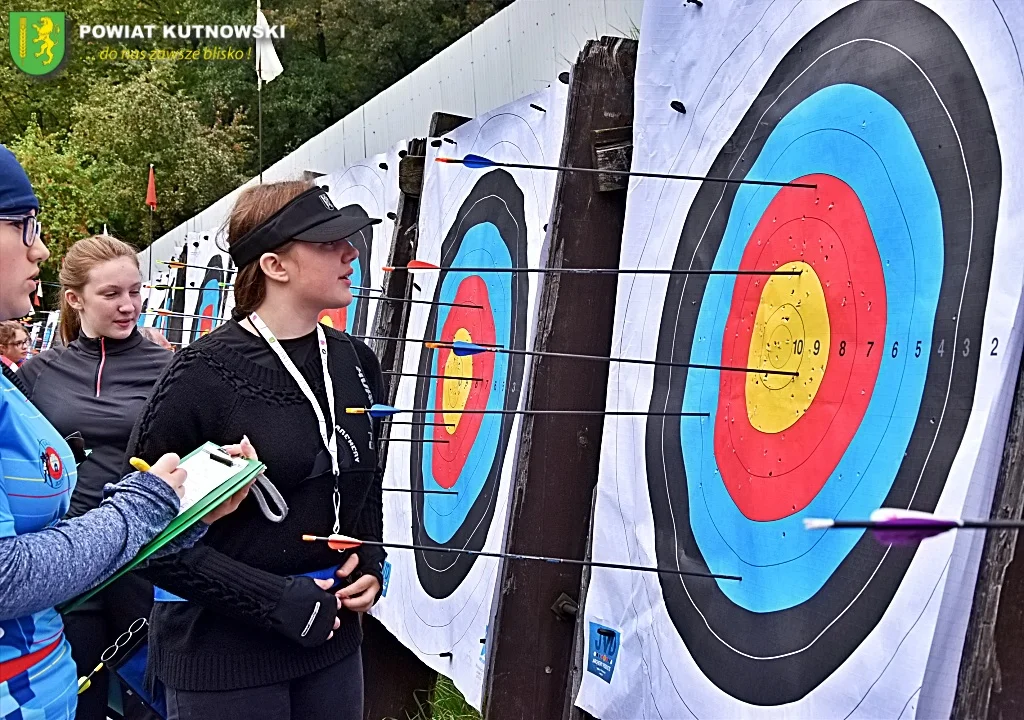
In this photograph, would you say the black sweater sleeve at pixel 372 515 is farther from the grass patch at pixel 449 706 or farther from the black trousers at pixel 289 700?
the grass patch at pixel 449 706

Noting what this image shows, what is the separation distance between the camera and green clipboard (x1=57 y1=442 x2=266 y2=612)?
1.37 meters

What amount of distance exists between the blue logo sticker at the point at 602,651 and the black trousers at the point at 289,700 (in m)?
0.41

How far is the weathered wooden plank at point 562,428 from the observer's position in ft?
7.00

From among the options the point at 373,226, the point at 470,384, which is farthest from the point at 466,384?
the point at 373,226

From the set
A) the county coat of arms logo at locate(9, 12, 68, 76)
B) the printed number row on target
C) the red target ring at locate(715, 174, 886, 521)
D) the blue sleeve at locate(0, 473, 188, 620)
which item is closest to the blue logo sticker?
the red target ring at locate(715, 174, 886, 521)

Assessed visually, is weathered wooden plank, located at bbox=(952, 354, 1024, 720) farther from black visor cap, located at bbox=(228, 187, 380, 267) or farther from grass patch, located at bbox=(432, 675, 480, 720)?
grass patch, located at bbox=(432, 675, 480, 720)

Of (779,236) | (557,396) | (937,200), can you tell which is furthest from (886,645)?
(557,396)

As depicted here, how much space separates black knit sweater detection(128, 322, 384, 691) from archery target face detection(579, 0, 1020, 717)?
0.52m

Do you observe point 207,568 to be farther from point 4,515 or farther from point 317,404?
point 4,515

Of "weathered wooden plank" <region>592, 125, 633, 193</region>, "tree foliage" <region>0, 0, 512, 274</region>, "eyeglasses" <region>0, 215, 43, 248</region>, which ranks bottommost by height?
"eyeglasses" <region>0, 215, 43, 248</region>

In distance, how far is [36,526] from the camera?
1269 millimetres

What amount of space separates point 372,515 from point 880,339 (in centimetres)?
80

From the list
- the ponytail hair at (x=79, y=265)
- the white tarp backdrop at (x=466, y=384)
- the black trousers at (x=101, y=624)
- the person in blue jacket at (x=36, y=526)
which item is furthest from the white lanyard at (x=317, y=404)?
the ponytail hair at (x=79, y=265)

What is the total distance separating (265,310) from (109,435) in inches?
36.1
